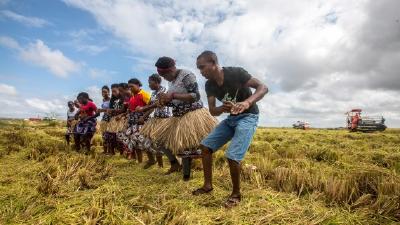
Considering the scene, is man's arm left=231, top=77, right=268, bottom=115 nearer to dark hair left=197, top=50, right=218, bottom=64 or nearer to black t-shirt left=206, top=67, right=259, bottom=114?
black t-shirt left=206, top=67, right=259, bottom=114

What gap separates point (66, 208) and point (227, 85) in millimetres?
2042

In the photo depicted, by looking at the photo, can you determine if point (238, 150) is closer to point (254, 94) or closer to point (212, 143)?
point (212, 143)

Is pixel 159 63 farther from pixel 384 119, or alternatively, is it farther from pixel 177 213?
pixel 384 119

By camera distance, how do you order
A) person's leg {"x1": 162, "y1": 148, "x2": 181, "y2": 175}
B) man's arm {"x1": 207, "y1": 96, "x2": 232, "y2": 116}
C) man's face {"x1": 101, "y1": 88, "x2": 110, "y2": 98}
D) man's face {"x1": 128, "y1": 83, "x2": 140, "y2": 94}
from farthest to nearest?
man's face {"x1": 101, "y1": 88, "x2": 110, "y2": 98}, man's face {"x1": 128, "y1": 83, "x2": 140, "y2": 94}, person's leg {"x1": 162, "y1": 148, "x2": 181, "y2": 175}, man's arm {"x1": 207, "y1": 96, "x2": 232, "y2": 116}

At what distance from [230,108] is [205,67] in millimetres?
614

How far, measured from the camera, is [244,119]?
3916 millimetres

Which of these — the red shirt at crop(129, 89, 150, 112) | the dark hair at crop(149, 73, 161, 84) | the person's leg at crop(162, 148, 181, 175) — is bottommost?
the person's leg at crop(162, 148, 181, 175)

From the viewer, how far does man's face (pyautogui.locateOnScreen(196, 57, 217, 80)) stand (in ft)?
13.1

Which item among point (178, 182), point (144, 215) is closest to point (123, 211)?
point (144, 215)

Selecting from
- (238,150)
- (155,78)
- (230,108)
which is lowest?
(238,150)

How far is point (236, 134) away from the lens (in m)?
3.84

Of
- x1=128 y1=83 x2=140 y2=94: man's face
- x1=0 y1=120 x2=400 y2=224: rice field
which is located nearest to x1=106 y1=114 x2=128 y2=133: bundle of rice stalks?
x1=128 y1=83 x2=140 y2=94: man's face

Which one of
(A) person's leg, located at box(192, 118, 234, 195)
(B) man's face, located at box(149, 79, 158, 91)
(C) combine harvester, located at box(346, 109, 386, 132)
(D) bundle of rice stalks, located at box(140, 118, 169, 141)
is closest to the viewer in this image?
(A) person's leg, located at box(192, 118, 234, 195)

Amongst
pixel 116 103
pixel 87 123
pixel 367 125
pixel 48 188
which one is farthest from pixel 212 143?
pixel 367 125
